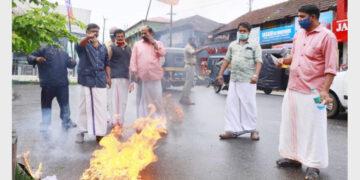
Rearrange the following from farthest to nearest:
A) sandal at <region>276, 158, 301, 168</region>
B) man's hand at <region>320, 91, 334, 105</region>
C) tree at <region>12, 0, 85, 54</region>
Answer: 1. sandal at <region>276, 158, 301, 168</region>
2. man's hand at <region>320, 91, 334, 105</region>
3. tree at <region>12, 0, 85, 54</region>

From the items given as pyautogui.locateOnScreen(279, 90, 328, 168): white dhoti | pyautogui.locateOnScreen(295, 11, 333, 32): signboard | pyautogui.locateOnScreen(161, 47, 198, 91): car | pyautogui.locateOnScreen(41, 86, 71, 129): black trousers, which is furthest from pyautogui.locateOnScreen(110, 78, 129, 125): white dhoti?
pyautogui.locateOnScreen(295, 11, 333, 32): signboard

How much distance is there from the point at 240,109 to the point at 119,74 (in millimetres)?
2310

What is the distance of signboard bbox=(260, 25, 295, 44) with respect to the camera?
19250 millimetres

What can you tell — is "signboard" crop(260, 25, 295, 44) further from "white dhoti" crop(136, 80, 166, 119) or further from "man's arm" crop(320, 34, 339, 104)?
"man's arm" crop(320, 34, 339, 104)

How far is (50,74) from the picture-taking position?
17.7 feet

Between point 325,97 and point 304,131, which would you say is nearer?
point 325,97

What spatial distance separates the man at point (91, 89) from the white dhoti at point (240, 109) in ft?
6.87

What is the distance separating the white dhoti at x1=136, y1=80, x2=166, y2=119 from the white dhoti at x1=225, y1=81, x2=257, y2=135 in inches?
51.6

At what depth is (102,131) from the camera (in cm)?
475

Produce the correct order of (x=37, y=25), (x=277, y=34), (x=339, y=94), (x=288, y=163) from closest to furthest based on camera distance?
(x=37, y=25) < (x=288, y=163) < (x=339, y=94) < (x=277, y=34)

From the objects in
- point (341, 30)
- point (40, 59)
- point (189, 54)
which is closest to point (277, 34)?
point (341, 30)

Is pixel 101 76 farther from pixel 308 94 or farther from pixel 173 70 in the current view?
pixel 173 70

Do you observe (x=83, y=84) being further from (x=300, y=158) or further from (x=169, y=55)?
(x=169, y=55)

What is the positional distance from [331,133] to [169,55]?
39.2ft
